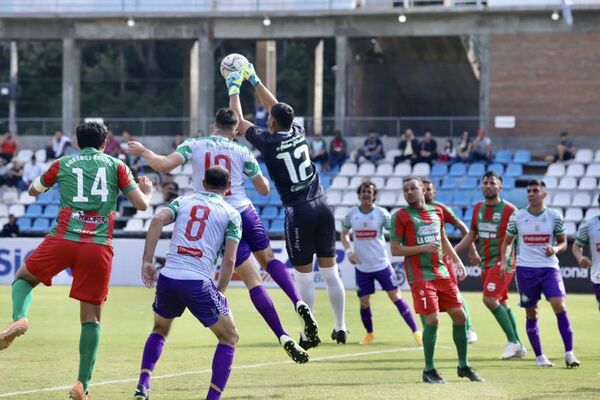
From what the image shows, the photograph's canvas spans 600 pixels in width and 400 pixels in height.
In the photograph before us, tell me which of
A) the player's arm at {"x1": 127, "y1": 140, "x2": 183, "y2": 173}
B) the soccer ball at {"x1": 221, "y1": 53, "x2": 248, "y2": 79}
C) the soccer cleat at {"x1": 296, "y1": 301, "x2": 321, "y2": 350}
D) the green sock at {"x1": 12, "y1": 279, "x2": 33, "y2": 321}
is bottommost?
the soccer cleat at {"x1": 296, "y1": 301, "x2": 321, "y2": 350}

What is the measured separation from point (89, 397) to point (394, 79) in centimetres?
3407

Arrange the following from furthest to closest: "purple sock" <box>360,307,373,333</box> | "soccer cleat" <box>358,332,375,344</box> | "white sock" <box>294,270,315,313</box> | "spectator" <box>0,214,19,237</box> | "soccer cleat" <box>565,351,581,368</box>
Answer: "spectator" <box>0,214,19,237</box>
"purple sock" <box>360,307,373,333</box>
"soccer cleat" <box>358,332,375,344</box>
"soccer cleat" <box>565,351,581,368</box>
"white sock" <box>294,270,315,313</box>

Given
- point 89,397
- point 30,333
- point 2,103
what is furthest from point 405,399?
point 2,103

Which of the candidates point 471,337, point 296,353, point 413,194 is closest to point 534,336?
point 471,337

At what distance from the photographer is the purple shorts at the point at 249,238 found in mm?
12180

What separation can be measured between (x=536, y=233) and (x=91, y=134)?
6488mm

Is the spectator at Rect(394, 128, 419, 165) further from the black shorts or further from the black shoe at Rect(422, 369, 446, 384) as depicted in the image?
the black shoe at Rect(422, 369, 446, 384)

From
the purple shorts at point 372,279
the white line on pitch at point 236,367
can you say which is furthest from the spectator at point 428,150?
the white line on pitch at point 236,367

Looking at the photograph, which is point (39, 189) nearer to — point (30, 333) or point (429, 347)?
point (429, 347)

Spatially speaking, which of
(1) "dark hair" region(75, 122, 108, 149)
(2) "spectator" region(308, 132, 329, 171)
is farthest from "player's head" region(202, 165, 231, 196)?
(2) "spectator" region(308, 132, 329, 171)

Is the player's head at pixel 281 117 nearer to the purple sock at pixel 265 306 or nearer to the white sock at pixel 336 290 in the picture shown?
the purple sock at pixel 265 306

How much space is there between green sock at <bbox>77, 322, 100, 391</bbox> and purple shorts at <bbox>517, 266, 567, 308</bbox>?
249 inches

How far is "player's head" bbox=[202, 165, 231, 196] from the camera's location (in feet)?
33.3

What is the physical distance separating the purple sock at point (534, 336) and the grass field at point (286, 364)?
6.8 inches
